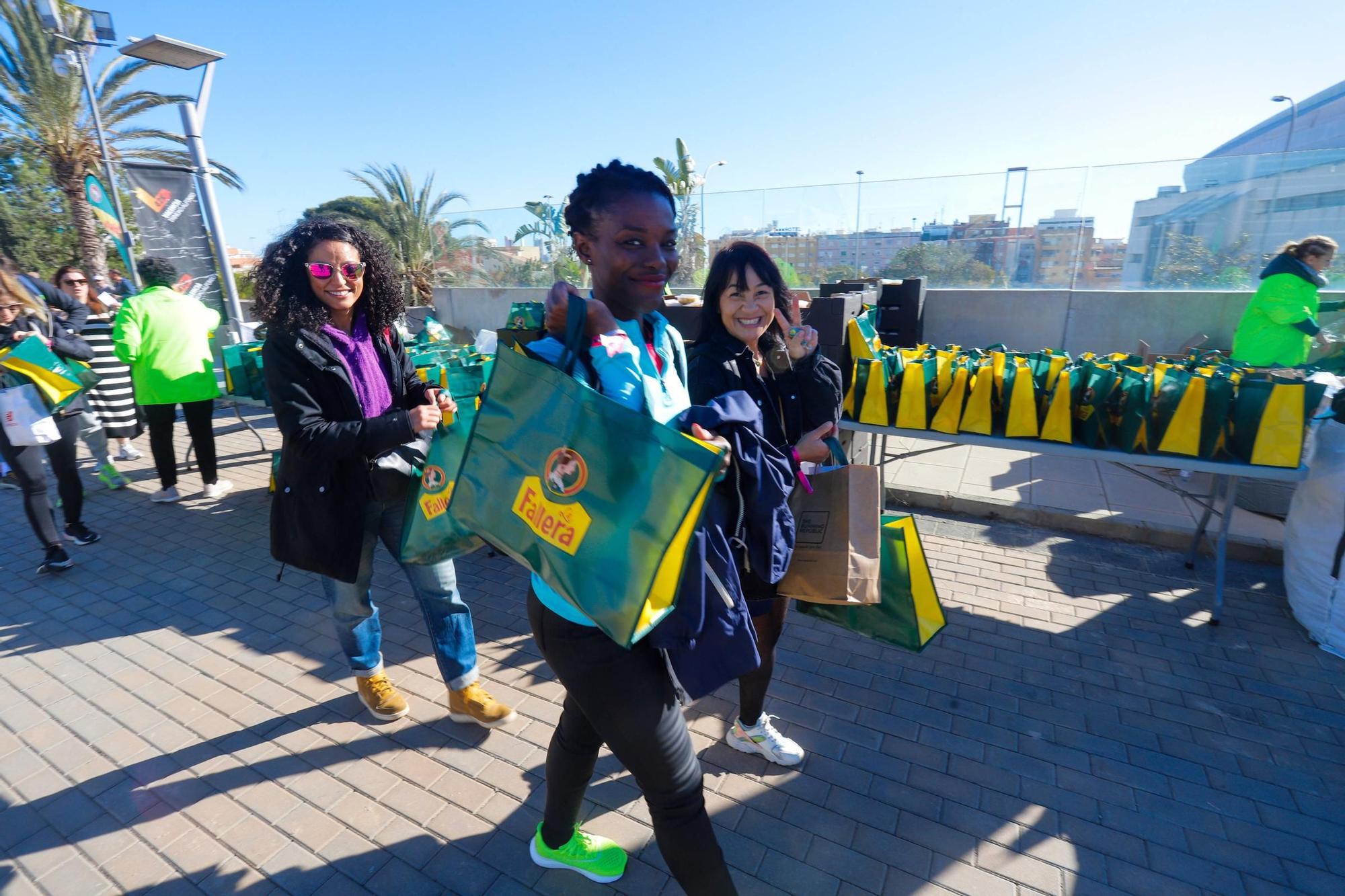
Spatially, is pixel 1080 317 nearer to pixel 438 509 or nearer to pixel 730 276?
pixel 730 276

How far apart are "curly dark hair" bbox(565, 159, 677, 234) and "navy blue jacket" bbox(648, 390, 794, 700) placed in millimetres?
511

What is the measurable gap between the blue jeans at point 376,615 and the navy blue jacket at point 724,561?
1.51 meters

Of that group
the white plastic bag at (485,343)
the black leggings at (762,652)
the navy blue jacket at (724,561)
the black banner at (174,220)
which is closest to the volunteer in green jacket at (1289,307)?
the black leggings at (762,652)

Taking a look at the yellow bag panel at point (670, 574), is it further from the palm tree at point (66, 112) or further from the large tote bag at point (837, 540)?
the palm tree at point (66, 112)

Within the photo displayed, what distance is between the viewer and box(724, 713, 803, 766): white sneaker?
2.59 meters

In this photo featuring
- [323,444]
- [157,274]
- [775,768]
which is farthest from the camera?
[157,274]

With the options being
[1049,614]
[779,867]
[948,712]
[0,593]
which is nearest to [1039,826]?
[948,712]

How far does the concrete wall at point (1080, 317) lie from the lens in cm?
787

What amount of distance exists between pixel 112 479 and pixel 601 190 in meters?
7.08

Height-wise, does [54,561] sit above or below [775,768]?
above

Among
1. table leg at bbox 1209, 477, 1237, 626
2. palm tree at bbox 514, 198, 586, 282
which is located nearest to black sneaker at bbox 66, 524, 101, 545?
table leg at bbox 1209, 477, 1237, 626

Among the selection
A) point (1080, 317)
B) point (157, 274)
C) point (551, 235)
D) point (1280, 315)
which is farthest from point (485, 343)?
point (551, 235)

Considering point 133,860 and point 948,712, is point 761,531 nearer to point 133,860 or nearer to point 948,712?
point 948,712

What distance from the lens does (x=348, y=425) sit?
2.28m
